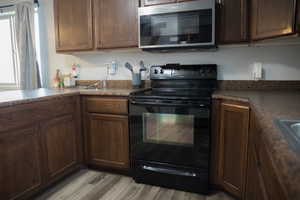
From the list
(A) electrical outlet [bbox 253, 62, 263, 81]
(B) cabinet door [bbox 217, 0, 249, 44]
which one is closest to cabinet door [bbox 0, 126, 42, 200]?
(B) cabinet door [bbox 217, 0, 249, 44]

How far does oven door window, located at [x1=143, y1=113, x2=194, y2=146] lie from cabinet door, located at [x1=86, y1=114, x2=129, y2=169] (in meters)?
0.24

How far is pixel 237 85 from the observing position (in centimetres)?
223

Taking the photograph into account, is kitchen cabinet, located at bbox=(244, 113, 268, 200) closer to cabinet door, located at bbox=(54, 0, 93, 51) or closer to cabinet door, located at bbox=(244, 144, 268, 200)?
cabinet door, located at bbox=(244, 144, 268, 200)

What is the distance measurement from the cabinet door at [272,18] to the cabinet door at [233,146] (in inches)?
24.4

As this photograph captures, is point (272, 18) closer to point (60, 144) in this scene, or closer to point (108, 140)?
point (108, 140)

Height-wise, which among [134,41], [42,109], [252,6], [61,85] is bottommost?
[42,109]

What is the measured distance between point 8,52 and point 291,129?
3897mm

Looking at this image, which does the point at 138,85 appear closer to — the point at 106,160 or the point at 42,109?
the point at 106,160

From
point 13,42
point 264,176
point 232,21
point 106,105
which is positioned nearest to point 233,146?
point 264,176

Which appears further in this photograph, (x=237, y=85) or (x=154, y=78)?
(x=154, y=78)

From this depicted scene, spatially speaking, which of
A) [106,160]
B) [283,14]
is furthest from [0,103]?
[283,14]

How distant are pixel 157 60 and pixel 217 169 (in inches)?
53.9

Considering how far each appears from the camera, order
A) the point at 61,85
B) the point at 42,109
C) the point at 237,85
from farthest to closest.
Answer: the point at 61,85 < the point at 237,85 < the point at 42,109

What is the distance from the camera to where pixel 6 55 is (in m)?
3.37
